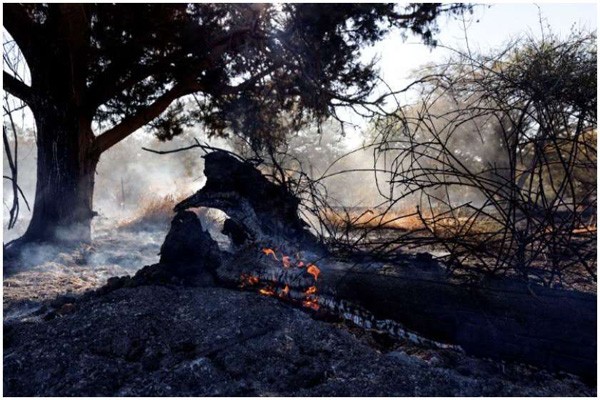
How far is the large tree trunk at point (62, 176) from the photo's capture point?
20.2ft

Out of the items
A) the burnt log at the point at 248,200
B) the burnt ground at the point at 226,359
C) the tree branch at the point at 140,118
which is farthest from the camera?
the tree branch at the point at 140,118

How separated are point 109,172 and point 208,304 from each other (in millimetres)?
25812

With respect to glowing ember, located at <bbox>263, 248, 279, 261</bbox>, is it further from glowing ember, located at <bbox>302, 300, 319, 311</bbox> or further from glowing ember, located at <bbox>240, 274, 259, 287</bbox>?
glowing ember, located at <bbox>302, 300, 319, 311</bbox>

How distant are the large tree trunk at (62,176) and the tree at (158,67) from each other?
0.02 meters

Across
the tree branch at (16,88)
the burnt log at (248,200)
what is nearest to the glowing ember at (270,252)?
the burnt log at (248,200)

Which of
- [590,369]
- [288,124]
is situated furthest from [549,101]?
[288,124]

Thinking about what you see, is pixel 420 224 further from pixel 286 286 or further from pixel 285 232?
pixel 286 286

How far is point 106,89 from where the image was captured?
6.43 metres

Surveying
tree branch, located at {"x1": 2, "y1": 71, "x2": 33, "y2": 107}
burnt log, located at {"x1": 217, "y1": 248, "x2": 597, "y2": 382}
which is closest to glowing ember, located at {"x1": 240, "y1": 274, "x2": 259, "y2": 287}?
burnt log, located at {"x1": 217, "y1": 248, "x2": 597, "y2": 382}

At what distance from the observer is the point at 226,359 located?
2275 mm

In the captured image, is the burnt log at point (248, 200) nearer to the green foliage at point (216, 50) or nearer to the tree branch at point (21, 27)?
the green foliage at point (216, 50)

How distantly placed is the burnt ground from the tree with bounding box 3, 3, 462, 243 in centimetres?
329

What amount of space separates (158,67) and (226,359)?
530 cm

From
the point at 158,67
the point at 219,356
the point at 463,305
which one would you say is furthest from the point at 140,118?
the point at 463,305
